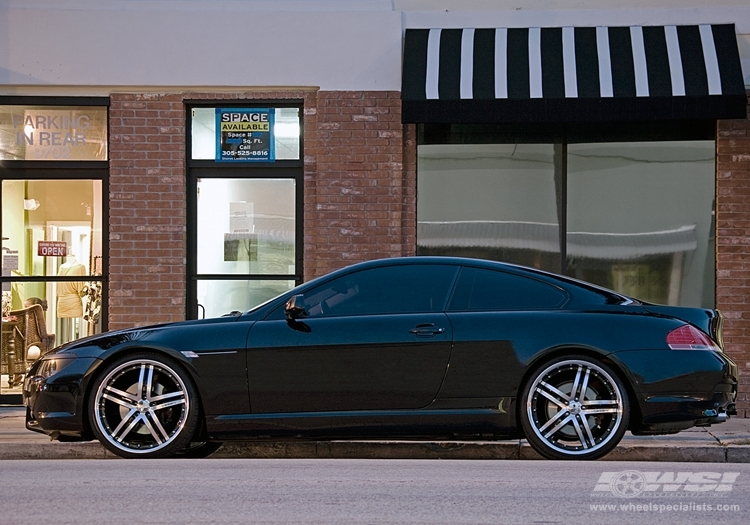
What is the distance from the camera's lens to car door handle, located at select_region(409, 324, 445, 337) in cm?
762

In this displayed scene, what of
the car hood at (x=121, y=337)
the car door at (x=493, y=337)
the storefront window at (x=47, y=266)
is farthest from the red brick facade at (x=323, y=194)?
the car door at (x=493, y=337)

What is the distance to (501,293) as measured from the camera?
25.7 feet

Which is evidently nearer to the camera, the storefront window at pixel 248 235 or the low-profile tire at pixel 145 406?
the low-profile tire at pixel 145 406

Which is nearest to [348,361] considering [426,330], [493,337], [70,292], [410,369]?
[410,369]

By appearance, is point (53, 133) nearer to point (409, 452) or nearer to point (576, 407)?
point (409, 452)

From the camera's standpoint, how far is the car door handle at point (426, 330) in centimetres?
762

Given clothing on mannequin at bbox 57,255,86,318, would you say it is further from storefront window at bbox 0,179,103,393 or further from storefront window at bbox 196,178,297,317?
storefront window at bbox 196,178,297,317

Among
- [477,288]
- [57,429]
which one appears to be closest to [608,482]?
[477,288]

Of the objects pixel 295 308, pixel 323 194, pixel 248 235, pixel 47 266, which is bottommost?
pixel 295 308

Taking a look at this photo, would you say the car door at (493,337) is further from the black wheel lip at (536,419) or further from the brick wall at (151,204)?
the brick wall at (151,204)

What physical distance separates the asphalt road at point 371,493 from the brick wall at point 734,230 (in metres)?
4.77

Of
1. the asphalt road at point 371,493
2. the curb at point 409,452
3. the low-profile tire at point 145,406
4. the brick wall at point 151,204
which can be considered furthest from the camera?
the brick wall at point 151,204

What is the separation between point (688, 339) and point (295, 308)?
2585 millimetres

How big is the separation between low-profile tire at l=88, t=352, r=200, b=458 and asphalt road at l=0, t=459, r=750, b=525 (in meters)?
0.32
